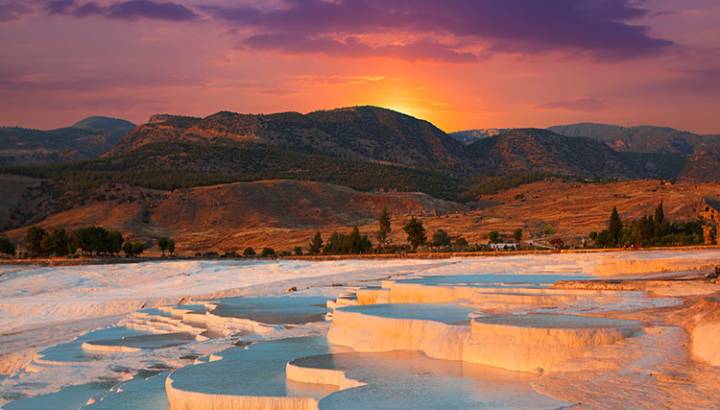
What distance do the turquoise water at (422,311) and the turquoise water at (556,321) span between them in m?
1.17

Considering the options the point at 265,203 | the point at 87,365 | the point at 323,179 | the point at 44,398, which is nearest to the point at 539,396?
the point at 44,398

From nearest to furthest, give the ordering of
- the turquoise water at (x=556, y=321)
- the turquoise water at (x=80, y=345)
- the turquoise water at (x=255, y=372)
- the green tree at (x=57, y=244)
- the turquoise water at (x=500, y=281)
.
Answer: the turquoise water at (x=255, y=372) < the turquoise water at (x=556, y=321) < the turquoise water at (x=80, y=345) < the turquoise water at (x=500, y=281) < the green tree at (x=57, y=244)

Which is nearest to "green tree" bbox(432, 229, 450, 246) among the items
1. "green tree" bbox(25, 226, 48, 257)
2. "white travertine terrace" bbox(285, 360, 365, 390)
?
"green tree" bbox(25, 226, 48, 257)

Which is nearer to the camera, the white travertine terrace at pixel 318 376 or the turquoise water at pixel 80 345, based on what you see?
the white travertine terrace at pixel 318 376

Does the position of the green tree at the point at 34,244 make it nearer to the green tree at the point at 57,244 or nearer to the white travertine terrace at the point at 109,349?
the green tree at the point at 57,244

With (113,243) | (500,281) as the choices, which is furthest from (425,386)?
(113,243)

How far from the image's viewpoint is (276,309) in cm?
3130

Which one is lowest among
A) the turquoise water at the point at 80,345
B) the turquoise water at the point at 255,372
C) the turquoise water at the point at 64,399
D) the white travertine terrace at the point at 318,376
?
the turquoise water at the point at 64,399

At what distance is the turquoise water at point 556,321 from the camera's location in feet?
54.3

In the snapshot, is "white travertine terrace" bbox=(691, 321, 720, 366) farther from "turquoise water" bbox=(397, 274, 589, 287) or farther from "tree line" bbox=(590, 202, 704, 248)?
"tree line" bbox=(590, 202, 704, 248)

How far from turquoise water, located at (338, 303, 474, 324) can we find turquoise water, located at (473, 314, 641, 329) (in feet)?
3.84

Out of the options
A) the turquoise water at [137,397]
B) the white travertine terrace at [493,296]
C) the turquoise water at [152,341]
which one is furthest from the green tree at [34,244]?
the turquoise water at [137,397]

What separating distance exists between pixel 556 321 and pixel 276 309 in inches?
618

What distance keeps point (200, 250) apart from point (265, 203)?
98.8ft
